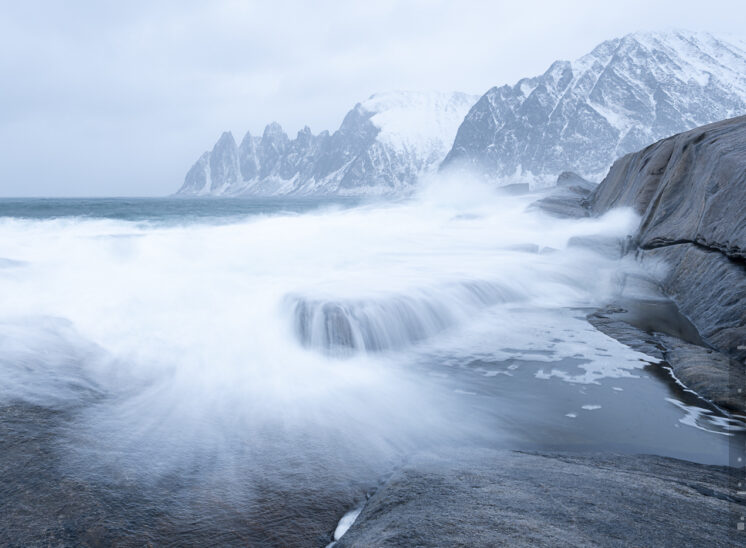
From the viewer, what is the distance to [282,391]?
473cm

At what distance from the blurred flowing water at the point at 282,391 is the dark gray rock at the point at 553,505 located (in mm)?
453

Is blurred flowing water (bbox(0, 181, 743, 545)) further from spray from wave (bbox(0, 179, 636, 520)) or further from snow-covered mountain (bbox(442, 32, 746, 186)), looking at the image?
snow-covered mountain (bbox(442, 32, 746, 186))

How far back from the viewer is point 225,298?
8.34 m

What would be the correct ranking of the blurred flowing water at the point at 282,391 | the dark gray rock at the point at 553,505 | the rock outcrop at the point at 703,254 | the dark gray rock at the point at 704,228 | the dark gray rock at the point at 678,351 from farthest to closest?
the dark gray rock at the point at 704,228 → the rock outcrop at the point at 703,254 → the dark gray rock at the point at 678,351 → the blurred flowing water at the point at 282,391 → the dark gray rock at the point at 553,505

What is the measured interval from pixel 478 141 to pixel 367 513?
640ft

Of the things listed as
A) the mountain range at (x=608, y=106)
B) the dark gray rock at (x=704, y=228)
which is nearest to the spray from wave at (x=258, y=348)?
the dark gray rock at (x=704, y=228)

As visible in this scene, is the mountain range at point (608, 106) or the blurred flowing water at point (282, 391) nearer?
the blurred flowing water at point (282, 391)

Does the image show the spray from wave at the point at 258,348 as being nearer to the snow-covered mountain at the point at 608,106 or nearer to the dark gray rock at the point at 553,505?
the dark gray rock at the point at 553,505

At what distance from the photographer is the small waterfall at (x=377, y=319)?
6.25m

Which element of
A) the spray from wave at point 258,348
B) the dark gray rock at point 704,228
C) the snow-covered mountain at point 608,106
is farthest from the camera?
the snow-covered mountain at point 608,106

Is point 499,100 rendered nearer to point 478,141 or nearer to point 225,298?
point 478,141

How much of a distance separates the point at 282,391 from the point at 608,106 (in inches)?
7091

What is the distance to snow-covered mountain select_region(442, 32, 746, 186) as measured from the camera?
452 feet

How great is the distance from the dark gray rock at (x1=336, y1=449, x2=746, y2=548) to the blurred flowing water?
0.45 m
